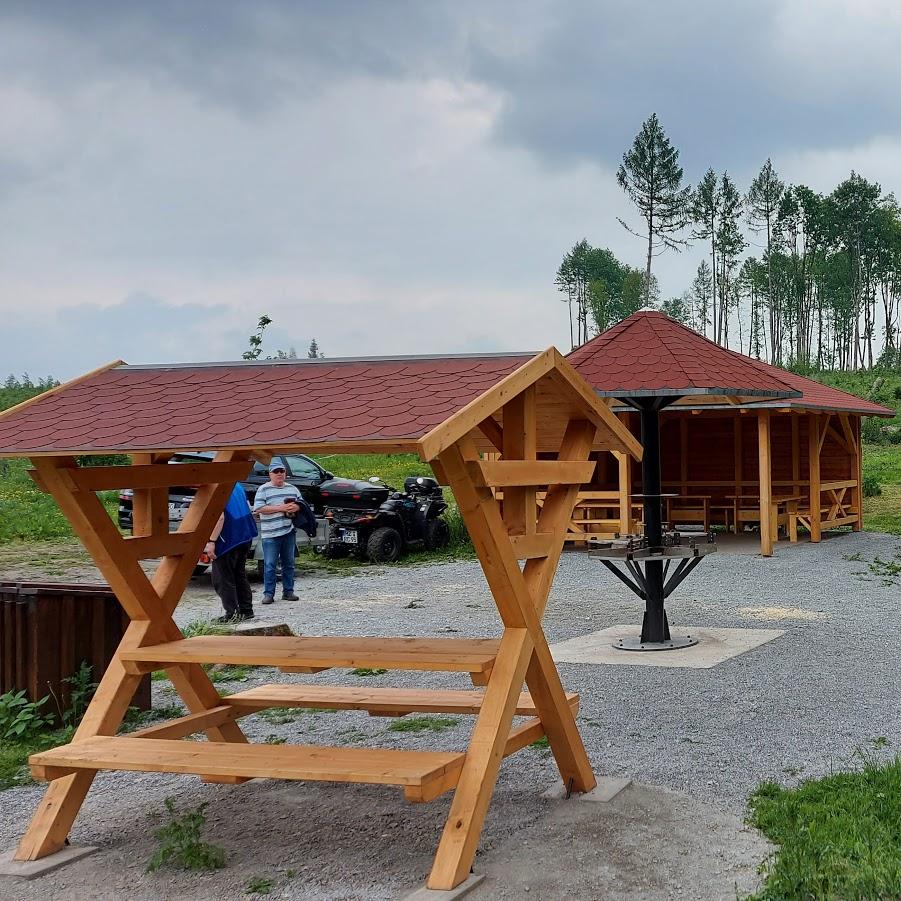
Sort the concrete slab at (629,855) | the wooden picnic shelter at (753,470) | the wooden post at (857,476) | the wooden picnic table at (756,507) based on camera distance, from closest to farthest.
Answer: the concrete slab at (629,855)
the wooden picnic shelter at (753,470)
the wooden picnic table at (756,507)
the wooden post at (857,476)

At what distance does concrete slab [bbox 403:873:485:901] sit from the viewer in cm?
427

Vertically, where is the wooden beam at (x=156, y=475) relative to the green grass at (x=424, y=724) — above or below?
above

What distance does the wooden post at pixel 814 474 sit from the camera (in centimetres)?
2048

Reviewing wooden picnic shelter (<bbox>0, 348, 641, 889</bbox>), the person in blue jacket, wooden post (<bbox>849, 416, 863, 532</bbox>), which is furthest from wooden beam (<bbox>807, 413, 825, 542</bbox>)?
wooden picnic shelter (<bbox>0, 348, 641, 889</bbox>)

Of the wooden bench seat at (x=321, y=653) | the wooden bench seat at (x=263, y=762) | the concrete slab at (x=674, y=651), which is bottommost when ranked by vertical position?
the concrete slab at (x=674, y=651)

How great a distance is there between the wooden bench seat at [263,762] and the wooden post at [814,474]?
1699cm

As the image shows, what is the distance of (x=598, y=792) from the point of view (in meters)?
5.61

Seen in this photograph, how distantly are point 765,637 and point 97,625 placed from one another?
6.05m

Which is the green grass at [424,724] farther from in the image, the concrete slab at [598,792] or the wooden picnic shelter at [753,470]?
the wooden picnic shelter at [753,470]

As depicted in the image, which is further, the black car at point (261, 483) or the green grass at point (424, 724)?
the black car at point (261, 483)

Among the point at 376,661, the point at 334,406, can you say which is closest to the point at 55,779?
the point at 376,661

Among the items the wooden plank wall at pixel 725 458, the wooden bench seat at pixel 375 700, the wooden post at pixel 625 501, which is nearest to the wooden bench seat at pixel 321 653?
the wooden bench seat at pixel 375 700

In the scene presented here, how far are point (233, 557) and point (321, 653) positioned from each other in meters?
6.81

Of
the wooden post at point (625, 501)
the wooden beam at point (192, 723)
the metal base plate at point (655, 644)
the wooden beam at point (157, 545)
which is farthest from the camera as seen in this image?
the wooden post at point (625, 501)
